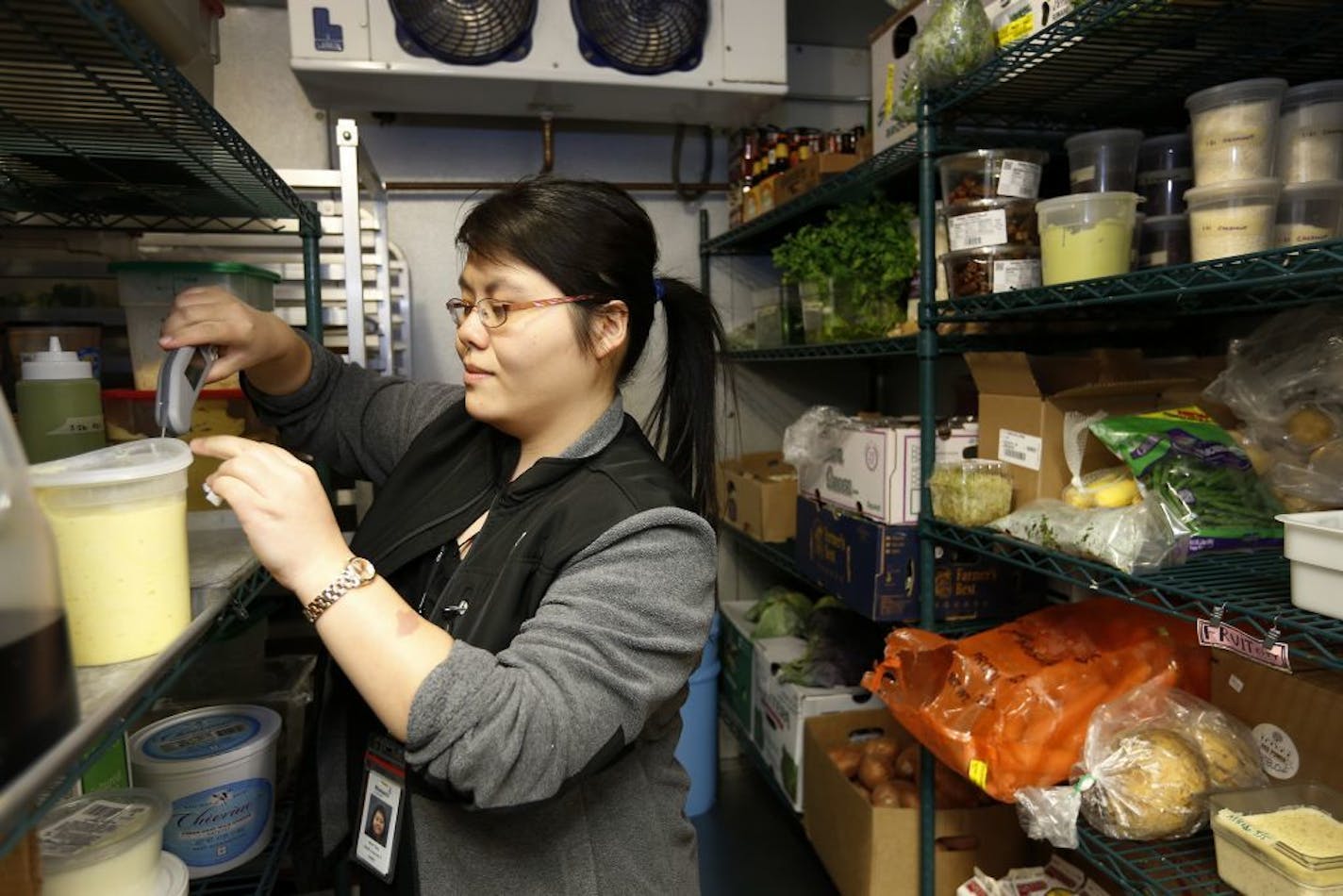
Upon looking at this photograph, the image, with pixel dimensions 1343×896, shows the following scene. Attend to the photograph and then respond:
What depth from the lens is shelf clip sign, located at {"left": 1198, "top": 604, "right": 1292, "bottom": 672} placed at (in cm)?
104

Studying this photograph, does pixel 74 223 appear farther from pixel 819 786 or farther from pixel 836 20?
pixel 836 20

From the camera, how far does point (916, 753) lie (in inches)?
80.7

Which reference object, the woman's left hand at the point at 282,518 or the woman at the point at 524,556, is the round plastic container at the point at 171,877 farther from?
the woman's left hand at the point at 282,518

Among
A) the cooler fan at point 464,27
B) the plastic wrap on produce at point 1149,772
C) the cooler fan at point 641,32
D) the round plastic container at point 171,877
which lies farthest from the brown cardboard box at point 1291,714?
the cooler fan at point 464,27

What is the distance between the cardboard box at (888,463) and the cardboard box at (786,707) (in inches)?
21.8

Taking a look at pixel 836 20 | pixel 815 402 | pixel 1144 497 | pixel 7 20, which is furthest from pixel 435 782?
pixel 836 20

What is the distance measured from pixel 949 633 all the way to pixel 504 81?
1.80 metres

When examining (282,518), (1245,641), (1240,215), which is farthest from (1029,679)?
(282,518)

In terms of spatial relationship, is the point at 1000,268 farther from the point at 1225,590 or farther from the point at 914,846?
the point at 914,846

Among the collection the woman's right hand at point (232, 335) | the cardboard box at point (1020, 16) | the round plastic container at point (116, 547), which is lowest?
the round plastic container at point (116, 547)

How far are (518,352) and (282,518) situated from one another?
38 cm

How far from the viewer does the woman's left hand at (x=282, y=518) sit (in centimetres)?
81

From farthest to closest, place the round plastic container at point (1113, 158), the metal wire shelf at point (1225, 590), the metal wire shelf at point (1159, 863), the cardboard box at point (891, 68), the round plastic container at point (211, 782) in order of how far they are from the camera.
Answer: the cardboard box at point (891, 68) → the round plastic container at point (1113, 158) → the metal wire shelf at point (1159, 863) → the round plastic container at point (211, 782) → the metal wire shelf at point (1225, 590)

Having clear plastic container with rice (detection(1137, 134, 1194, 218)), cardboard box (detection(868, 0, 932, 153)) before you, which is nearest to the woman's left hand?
clear plastic container with rice (detection(1137, 134, 1194, 218))
